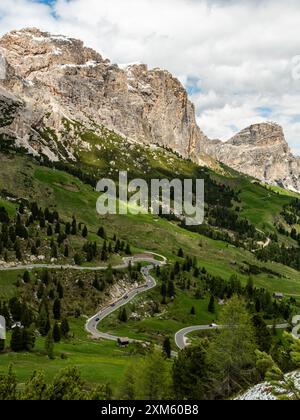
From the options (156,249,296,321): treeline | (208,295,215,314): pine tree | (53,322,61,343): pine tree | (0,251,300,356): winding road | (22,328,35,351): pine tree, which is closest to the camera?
(22,328,35,351): pine tree

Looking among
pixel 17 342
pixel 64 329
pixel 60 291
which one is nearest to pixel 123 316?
pixel 60 291

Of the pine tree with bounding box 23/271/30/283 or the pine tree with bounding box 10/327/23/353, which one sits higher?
the pine tree with bounding box 23/271/30/283

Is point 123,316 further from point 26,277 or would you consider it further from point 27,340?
point 27,340

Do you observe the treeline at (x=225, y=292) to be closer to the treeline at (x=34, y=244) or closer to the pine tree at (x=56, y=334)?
the treeline at (x=34, y=244)

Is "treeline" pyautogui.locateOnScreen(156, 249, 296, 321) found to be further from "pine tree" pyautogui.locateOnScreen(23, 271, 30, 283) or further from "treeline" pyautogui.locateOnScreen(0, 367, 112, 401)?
"treeline" pyautogui.locateOnScreen(0, 367, 112, 401)

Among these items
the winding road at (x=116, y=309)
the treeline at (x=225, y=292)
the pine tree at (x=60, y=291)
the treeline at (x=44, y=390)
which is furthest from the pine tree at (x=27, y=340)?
the treeline at (x=225, y=292)

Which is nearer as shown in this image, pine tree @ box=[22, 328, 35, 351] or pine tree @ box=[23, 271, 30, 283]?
pine tree @ box=[22, 328, 35, 351]

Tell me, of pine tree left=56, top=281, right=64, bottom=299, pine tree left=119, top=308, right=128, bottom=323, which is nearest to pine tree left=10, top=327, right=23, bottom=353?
pine tree left=56, top=281, right=64, bottom=299

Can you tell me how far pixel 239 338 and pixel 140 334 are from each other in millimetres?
74448

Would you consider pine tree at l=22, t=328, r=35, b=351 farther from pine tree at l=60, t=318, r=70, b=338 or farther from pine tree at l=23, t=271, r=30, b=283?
pine tree at l=23, t=271, r=30, b=283

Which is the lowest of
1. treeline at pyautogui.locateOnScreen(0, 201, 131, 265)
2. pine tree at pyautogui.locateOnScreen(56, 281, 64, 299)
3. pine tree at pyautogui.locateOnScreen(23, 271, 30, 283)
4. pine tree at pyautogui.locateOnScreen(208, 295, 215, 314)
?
pine tree at pyautogui.locateOnScreen(208, 295, 215, 314)

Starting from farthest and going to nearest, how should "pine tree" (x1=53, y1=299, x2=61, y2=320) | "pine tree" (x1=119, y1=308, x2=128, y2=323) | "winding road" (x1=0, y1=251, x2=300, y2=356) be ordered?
"pine tree" (x1=119, y1=308, x2=128, y2=323), "pine tree" (x1=53, y1=299, x2=61, y2=320), "winding road" (x1=0, y1=251, x2=300, y2=356)
